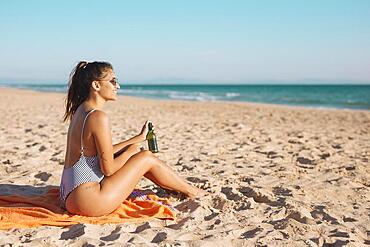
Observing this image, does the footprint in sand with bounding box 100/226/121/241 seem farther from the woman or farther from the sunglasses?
the sunglasses

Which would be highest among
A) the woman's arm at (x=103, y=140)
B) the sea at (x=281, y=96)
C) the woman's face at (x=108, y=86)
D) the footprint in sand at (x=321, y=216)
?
the woman's face at (x=108, y=86)

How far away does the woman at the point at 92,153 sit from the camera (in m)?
3.59

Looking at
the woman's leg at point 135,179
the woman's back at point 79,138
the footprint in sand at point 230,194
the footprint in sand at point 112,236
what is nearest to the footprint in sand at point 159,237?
the footprint in sand at point 112,236

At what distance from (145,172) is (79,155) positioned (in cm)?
63

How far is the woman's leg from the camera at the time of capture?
369 cm

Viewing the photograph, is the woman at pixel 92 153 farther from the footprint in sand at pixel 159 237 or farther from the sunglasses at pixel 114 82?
the footprint in sand at pixel 159 237

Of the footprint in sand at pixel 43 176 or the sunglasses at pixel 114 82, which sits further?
the footprint in sand at pixel 43 176

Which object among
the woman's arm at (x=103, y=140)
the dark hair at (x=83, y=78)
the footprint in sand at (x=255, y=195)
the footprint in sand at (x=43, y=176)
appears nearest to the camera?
the woman's arm at (x=103, y=140)

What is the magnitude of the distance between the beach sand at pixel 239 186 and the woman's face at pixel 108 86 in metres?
1.06

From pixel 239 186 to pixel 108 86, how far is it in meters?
1.96

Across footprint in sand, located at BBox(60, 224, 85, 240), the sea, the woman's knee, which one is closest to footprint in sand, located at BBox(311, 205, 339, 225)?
the woman's knee

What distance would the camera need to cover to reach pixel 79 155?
3.73m

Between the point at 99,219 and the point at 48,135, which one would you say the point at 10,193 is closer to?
the point at 99,219

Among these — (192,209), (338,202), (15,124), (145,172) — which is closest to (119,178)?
(145,172)
